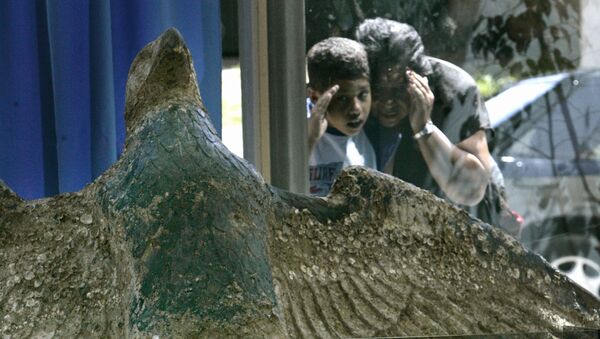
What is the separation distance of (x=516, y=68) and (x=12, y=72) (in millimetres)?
1387

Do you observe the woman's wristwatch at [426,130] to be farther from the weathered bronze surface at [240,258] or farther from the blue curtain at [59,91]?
the weathered bronze surface at [240,258]

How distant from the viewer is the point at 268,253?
134 centimetres

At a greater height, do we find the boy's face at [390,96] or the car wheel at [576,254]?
the boy's face at [390,96]

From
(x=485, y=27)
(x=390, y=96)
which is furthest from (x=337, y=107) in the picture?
(x=485, y=27)

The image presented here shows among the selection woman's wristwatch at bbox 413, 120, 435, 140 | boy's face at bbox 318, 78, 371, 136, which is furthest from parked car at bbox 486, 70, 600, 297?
boy's face at bbox 318, 78, 371, 136

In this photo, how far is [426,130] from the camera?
9.68 feet

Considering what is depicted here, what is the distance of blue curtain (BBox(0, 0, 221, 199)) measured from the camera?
2529mm

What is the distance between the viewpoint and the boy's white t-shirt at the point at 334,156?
2.81 metres

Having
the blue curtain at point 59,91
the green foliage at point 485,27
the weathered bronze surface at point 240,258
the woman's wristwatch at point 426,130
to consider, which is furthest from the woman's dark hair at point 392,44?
the weathered bronze surface at point 240,258

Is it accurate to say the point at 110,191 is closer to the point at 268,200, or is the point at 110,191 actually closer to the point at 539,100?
the point at 268,200

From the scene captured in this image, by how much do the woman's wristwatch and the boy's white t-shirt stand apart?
132 millimetres

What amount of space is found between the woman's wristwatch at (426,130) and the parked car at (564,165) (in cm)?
29

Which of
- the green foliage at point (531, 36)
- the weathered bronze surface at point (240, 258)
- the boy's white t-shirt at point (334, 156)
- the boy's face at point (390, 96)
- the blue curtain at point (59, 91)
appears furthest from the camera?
the green foliage at point (531, 36)

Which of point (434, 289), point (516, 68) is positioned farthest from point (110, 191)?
point (516, 68)
